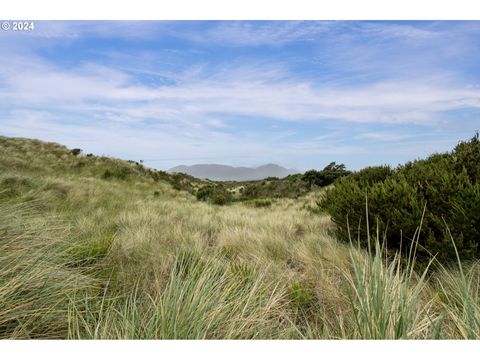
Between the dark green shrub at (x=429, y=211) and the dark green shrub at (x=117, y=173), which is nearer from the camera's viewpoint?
the dark green shrub at (x=429, y=211)

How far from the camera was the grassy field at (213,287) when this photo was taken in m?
2.04

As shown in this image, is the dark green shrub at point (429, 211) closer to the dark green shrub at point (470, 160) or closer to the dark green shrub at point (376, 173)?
the dark green shrub at point (470, 160)

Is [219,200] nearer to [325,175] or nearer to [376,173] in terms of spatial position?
[325,175]

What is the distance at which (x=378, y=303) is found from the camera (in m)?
1.95

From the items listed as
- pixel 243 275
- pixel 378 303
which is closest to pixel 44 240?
pixel 243 275

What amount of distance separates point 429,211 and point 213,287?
3733 millimetres

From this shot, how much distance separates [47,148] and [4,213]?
95.3 ft

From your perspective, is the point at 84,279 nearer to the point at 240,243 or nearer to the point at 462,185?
the point at 240,243

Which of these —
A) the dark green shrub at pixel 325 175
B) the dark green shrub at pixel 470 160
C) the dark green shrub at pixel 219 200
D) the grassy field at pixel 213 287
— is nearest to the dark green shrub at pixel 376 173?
the grassy field at pixel 213 287

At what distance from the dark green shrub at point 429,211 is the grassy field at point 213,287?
12.2 inches

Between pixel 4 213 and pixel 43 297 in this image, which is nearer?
pixel 43 297

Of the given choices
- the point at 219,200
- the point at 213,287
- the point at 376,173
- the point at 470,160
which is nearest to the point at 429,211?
the point at 470,160

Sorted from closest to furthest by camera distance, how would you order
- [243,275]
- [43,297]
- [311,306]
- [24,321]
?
1. [24,321]
2. [43,297]
3. [311,306]
4. [243,275]

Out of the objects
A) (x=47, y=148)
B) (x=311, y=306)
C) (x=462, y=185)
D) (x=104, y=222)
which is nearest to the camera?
(x=311, y=306)
